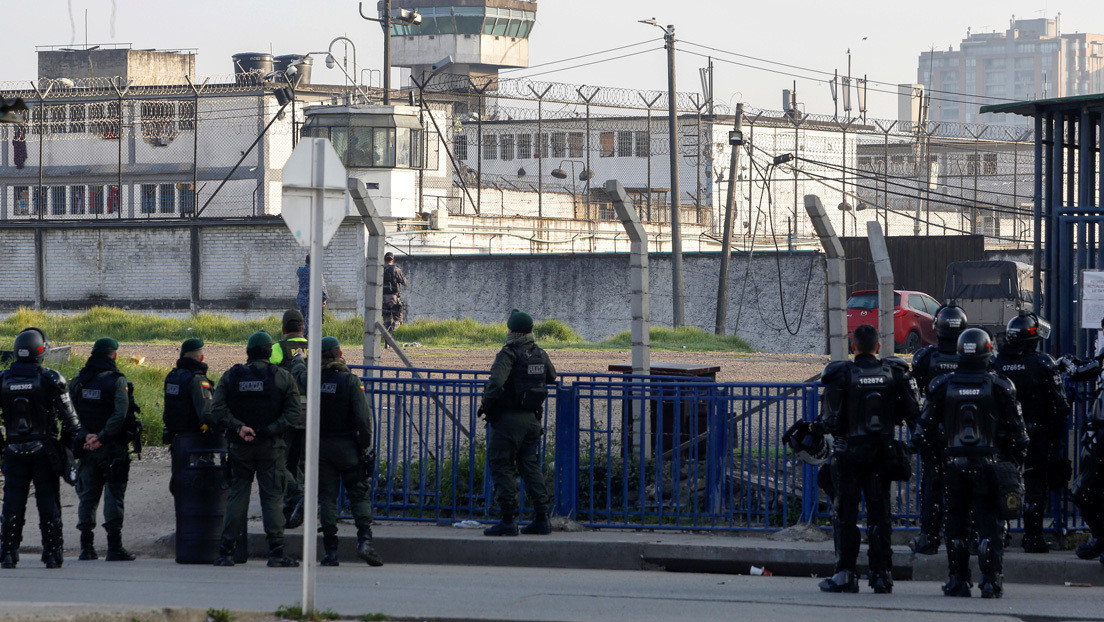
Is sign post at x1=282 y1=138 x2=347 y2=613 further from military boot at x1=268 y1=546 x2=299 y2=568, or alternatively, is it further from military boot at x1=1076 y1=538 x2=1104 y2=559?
military boot at x1=1076 y1=538 x2=1104 y2=559

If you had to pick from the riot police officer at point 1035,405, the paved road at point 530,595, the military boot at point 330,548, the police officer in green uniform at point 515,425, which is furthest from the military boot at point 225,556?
the riot police officer at point 1035,405

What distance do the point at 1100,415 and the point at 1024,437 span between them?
3.47ft

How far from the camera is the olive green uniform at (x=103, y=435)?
937cm

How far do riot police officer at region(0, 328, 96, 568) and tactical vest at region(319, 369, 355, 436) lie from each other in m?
1.75

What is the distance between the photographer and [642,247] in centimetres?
1082

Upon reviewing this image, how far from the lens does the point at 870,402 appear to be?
311 inches

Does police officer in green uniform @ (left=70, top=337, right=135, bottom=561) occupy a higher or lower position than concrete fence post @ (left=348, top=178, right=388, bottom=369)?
lower

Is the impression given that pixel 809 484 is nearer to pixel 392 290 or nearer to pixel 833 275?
pixel 833 275

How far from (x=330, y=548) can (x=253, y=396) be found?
122cm

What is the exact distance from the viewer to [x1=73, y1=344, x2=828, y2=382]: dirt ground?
21516 millimetres

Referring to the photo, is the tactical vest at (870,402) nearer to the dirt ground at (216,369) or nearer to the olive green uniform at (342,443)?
the olive green uniform at (342,443)

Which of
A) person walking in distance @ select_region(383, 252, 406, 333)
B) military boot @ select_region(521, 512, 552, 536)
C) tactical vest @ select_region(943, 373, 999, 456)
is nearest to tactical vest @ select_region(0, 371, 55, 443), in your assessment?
military boot @ select_region(521, 512, 552, 536)

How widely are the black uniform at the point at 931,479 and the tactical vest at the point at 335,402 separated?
394 centimetres

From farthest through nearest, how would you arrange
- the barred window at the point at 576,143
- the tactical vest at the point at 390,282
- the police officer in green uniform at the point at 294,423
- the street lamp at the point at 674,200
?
the barred window at the point at 576,143, the street lamp at the point at 674,200, the tactical vest at the point at 390,282, the police officer in green uniform at the point at 294,423
